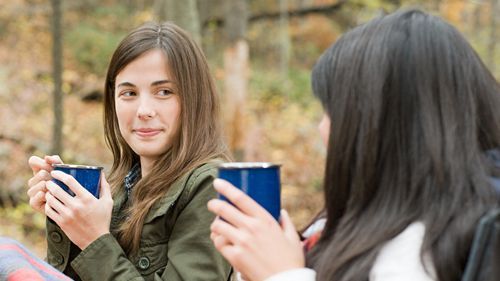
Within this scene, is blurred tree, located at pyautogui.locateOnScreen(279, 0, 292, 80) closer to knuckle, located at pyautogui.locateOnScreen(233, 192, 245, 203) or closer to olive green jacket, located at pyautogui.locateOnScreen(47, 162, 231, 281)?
olive green jacket, located at pyautogui.locateOnScreen(47, 162, 231, 281)

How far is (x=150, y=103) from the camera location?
2125mm

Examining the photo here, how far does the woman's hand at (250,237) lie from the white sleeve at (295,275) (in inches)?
0.7

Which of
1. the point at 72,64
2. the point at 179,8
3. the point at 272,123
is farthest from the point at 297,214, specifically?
the point at 72,64

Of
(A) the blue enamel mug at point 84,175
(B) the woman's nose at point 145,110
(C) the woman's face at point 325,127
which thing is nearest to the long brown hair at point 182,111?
(B) the woman's nose at point 145,110

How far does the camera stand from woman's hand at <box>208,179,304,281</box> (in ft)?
4.46

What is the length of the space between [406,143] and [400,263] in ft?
0.86

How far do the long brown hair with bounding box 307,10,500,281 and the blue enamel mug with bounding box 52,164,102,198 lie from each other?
2.52 ft

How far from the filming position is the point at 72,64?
521 inches

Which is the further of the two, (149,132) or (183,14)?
(183,14)

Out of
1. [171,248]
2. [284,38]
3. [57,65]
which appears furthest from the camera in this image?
[284,38]

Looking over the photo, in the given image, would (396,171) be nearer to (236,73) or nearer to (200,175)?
(200,175)

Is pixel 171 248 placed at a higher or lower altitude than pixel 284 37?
lower

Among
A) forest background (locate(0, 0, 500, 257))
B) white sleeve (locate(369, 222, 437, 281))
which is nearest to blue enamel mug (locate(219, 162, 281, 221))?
white sleeve (locate(369, 222, 437, 281))

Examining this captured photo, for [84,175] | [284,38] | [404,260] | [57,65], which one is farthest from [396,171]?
[284,38]
